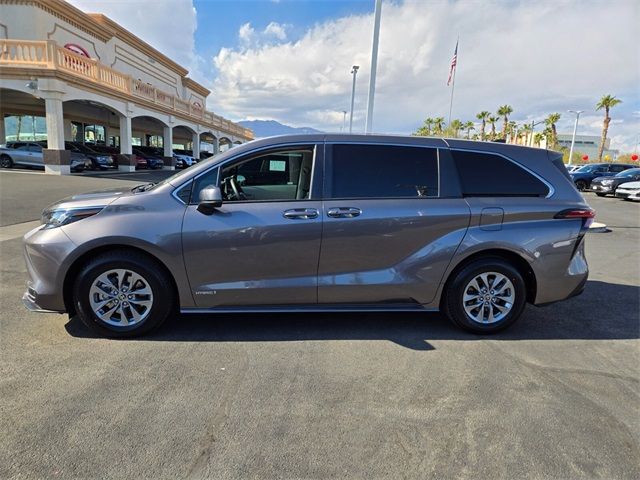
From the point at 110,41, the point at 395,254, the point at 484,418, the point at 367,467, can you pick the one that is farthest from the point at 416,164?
the point at 110,41

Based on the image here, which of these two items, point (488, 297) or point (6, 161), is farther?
point (6, 161)

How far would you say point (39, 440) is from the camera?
7.78 ft

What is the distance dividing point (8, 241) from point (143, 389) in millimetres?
5837

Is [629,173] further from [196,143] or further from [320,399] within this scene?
[196,143]

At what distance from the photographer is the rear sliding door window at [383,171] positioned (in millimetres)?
3764

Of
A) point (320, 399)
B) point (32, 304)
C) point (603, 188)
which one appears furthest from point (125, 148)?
point (603, 188)

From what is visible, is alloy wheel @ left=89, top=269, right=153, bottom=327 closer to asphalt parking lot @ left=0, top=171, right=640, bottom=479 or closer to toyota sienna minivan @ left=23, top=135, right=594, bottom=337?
toyota sienna minivan @ left=23, top=135, right=594, bottom=337

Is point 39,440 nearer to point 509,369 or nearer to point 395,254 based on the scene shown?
point 395,254

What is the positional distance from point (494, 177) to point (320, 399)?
2656 millimetres

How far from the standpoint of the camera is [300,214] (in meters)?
3.59

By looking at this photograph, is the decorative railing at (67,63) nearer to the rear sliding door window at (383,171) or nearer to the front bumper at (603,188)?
the rear sliding door window at (383,171)

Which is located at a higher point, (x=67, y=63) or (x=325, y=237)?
(x=67, y=63)

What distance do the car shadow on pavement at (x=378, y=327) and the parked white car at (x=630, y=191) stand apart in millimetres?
18053

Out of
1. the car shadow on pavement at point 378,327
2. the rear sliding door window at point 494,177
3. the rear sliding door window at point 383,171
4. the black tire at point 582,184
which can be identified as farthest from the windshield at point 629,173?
the rear sliding door window at point 383,171
